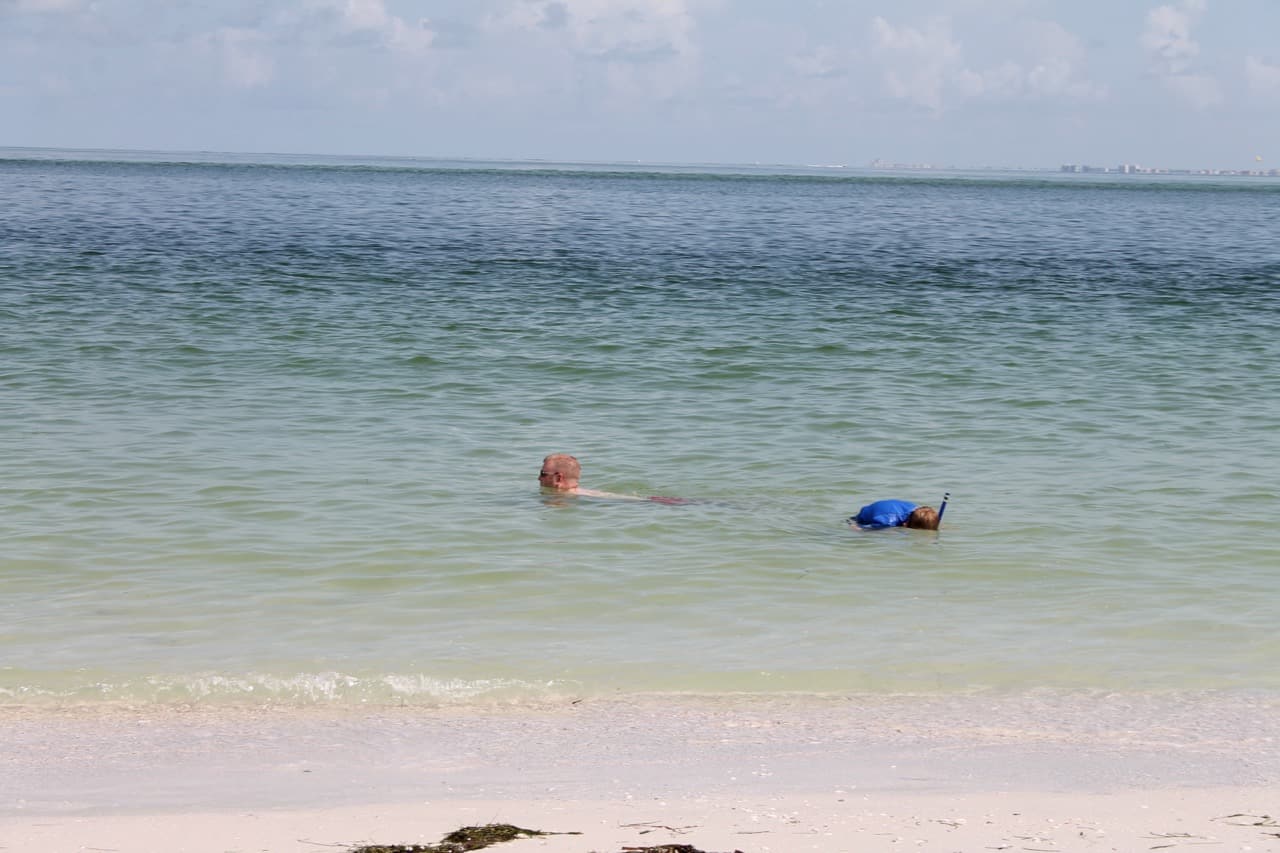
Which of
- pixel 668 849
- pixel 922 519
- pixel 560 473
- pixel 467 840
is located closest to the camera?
pixel 668 849

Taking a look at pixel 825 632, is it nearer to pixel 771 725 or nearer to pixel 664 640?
pixel 664 640

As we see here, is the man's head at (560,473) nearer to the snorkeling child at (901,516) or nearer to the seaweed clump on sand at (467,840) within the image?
the snorkeling child at (901,516)

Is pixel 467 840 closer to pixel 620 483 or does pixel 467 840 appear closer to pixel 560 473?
pixel 560 473

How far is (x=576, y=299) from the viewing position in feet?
85.9

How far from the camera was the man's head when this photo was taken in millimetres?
11711

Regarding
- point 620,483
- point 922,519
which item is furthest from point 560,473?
point 922,519

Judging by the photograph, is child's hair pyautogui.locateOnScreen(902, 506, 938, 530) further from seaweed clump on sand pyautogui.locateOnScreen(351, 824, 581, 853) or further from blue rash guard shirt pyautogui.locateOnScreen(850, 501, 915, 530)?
seaweed clump on sand pyautogui.locateOnScreen(351, 824, 581, 853)

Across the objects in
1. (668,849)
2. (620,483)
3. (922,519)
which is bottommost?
(620,483)

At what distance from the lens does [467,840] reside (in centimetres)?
545

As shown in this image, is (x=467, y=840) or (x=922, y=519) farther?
(x=922, y=519)

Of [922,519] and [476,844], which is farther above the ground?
[922,519]

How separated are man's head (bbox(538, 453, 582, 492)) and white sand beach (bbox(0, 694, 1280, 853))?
14.1ft

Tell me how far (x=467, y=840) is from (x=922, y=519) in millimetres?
5970

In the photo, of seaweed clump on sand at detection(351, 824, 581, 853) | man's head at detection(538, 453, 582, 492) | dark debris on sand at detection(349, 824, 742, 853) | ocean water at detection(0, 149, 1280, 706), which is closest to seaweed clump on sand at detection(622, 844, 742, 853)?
dark debris on sand at detection(349, 824, 742, 853)
